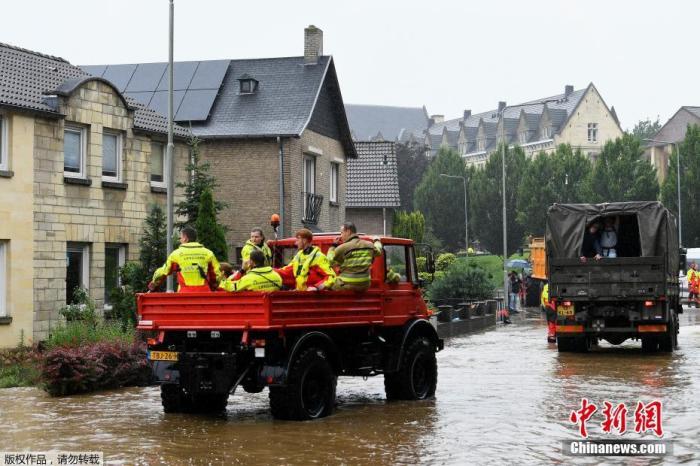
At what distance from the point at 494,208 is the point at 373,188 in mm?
31115

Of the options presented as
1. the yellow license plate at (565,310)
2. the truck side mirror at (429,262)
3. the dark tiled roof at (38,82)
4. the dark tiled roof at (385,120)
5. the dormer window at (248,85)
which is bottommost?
the yellow license plate at (565,310)

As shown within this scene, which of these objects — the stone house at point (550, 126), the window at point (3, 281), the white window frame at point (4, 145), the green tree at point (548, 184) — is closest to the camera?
the window at point (3, 281)

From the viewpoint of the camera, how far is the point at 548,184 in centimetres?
8081

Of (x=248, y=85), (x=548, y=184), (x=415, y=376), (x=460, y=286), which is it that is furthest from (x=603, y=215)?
(x=548, y=184)

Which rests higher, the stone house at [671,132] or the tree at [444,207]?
the stone house at [671,132]

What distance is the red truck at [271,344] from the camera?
41.6 ft

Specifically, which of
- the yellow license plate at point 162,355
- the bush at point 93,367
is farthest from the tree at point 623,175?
the yellow license plate at point 162,355

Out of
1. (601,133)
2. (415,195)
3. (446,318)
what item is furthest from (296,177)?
(601,133)

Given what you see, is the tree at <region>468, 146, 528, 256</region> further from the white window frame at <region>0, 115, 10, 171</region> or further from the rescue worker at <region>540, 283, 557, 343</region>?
the white window frame at <region>0, 115, 10, 171</region>

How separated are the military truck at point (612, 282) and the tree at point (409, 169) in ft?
251

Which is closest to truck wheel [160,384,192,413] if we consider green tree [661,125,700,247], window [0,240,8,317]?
window [0,240,8,317]

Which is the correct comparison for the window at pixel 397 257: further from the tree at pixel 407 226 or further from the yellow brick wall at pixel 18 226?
the tree at pixel 407 226

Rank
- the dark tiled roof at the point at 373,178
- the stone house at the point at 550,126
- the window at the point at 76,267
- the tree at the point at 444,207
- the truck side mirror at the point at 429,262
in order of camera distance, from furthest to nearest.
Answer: the stone house at the point at 550,126 < the tree at the point at 444,207 < the dark tiled roof at the point at 373,178 < the window at the point at 76,267 < the truck side mirror at the point at 429,262

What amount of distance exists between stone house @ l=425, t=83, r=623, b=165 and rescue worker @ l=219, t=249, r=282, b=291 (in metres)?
92.4
